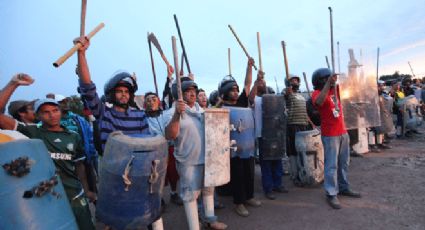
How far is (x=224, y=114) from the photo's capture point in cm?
392

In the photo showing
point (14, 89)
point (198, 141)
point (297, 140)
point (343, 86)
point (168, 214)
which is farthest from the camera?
point (343, 86)

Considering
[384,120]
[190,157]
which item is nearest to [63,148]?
[190,157]

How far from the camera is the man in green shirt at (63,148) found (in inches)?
106

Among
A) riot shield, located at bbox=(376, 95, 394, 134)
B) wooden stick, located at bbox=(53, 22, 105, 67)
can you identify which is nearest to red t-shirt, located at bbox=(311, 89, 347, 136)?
wooden stick, located at bbox=(53, 22, 105, 67)

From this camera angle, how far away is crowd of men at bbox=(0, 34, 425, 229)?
9.11 ft

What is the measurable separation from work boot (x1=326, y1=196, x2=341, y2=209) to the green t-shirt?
137 inches

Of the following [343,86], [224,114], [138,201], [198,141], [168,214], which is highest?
[343,86]

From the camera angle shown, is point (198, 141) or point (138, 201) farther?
point (198, 141)

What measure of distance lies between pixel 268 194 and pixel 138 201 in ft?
10.8

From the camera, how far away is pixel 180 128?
3.62 m

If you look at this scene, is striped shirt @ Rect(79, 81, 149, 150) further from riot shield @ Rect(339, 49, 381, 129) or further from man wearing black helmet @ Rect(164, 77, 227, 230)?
riot shield @ Rect(339, 49, 381, 129)

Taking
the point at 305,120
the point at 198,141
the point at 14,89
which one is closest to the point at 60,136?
the point at 14,89

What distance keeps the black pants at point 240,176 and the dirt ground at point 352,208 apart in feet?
0.97

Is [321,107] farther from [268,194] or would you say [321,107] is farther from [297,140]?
[268,194]
